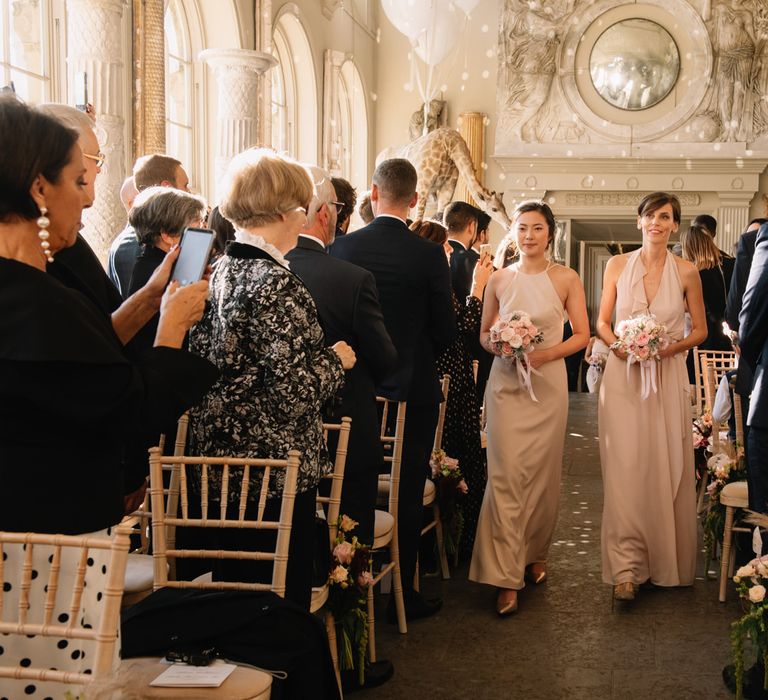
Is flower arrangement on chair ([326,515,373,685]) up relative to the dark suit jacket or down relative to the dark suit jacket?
down

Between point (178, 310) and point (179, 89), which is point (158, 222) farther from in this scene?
point (179, 89)

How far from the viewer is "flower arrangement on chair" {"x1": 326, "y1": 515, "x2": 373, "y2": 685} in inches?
135

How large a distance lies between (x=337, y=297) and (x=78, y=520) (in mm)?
1837

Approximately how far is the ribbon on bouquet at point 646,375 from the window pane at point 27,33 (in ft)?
19.0

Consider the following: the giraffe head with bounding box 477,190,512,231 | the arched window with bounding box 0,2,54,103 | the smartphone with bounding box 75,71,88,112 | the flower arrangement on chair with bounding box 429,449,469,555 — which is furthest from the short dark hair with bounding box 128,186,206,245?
the giraffe head with bounding box 477,190,512,231

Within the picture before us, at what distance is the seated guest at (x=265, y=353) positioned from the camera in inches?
110

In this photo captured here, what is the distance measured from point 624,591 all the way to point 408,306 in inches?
67.9

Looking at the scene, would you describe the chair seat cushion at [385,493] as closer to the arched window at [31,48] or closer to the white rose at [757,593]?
the white rose at [757,593]

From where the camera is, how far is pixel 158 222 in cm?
380

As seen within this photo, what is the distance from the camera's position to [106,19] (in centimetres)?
747

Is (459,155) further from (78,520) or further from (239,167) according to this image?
(78,520)

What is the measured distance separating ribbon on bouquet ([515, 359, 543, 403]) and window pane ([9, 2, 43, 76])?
18.0 ft

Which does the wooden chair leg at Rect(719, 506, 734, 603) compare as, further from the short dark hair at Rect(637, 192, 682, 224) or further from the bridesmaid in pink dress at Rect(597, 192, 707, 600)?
the short dark hair at Rect(637, 192, 682, 224)

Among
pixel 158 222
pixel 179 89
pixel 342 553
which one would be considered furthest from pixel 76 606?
pixel 179 89
